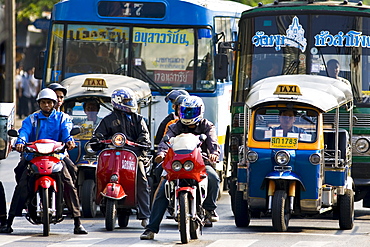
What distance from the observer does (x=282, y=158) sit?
11539 millimetres

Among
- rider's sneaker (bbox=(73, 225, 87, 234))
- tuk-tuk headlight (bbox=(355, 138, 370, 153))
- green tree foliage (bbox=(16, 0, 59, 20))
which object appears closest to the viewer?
rider's sneaker (bbox=(73, 225, 87, 234))

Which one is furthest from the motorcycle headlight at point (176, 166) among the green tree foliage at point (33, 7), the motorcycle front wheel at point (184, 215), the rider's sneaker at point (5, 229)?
the green tree foliage at point (33, 7)

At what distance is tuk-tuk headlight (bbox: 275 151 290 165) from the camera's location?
37.8 ft


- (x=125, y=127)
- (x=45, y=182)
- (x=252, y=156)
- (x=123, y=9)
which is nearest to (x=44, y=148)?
(x=45, y=182)

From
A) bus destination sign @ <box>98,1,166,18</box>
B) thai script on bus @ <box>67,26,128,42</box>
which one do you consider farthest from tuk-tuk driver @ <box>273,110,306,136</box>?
thai script on bus @ <box>67,26,128,42</box>

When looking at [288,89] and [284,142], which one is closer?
[284,142]

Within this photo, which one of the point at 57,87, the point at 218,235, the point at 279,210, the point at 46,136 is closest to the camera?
the point at 46,136

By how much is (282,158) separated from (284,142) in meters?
0.27

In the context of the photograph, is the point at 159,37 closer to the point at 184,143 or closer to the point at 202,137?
the point at 202,137

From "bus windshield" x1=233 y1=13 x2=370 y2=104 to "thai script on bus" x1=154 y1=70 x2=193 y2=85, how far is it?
1.51 meters

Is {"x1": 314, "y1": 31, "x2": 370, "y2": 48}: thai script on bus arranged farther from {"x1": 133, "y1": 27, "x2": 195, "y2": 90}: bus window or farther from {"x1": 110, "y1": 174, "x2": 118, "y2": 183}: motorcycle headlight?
{"x1": 110, "y1": 174, "x2": 118, "y2": 183}: motorcycle headlight

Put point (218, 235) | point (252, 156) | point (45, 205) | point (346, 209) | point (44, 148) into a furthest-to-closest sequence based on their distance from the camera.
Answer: point (346, 209), point (252, 156), point (218, 235), point (44, 148), point (45, 205)

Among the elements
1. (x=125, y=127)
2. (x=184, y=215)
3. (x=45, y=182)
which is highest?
(x=125, y=127)

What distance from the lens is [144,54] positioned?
16172mm
